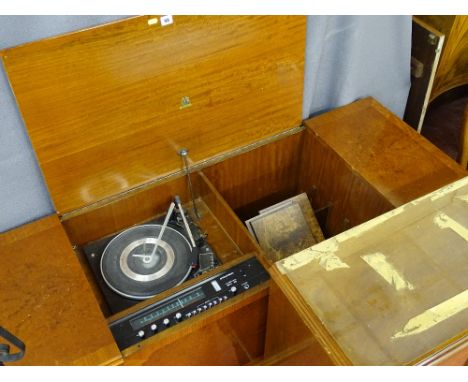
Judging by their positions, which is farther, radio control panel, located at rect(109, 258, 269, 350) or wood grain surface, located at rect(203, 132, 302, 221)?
wood grain surface, located at rect(203, 132, 302, 221)

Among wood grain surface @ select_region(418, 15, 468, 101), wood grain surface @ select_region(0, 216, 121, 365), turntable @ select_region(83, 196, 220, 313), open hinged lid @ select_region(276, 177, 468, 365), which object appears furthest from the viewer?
wood grain surface @ select_region(418, 15, 468, 101)

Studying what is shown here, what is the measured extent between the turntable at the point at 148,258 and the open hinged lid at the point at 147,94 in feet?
0.44

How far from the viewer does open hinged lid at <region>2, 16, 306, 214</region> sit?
3.36ft

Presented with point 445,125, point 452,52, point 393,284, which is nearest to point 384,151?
point 393,284

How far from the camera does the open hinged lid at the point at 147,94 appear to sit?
3.36ft

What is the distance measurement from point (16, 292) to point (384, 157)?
959mm

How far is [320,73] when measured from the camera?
4.81ft

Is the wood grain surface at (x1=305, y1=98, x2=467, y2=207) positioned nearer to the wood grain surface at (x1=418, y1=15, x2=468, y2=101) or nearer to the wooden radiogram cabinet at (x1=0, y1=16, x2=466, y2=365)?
the wooden radiogram cabinet at (x1=0, y1=16, x2=466, y2=365)

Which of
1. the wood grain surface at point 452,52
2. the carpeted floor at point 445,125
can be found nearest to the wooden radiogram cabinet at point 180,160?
the wood grain surface at point 452,52

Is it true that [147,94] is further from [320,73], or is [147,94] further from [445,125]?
[445,125]

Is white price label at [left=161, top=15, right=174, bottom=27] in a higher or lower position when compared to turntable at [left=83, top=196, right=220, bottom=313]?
higher

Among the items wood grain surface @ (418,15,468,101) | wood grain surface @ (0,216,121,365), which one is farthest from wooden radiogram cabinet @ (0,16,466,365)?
wood grain surface @ (418,15,468,101)

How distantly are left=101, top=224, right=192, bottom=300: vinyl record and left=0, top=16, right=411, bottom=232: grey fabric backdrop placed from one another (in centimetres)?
20
